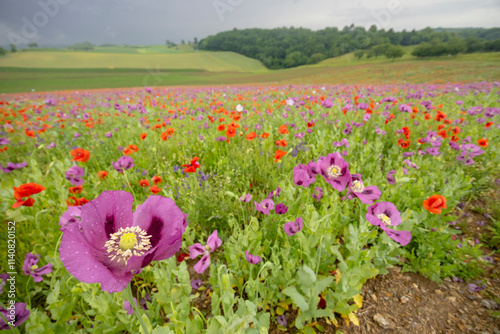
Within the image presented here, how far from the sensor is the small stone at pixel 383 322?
1712 mm

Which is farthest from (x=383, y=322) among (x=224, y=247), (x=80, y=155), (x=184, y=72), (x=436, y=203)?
(x=184, y=72)

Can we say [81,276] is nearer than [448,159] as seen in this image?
Yes

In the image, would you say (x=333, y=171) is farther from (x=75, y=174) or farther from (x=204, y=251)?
(x=75, y=174)

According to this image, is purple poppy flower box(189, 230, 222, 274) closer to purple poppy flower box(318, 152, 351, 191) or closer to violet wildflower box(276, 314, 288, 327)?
violet wildflower box(276, 314, 288, 327)

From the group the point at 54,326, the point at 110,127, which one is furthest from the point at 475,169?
the point at 110,127

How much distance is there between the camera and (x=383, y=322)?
5.68 ft

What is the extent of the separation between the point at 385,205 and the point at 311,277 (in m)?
0.75

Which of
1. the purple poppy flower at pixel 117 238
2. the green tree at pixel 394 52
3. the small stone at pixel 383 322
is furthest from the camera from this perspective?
the green tree at pixel 394 52

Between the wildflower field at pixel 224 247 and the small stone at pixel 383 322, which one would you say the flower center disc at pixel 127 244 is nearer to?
the wildflower field at pixel 224 247

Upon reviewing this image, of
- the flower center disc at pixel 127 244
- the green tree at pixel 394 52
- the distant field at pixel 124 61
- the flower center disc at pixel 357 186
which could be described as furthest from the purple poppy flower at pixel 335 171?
the green tree at pixel 394 52

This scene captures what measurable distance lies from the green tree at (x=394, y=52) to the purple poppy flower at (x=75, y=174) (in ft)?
192

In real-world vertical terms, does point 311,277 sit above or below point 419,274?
above

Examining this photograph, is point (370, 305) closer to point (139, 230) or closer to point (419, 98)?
point (139, 230)

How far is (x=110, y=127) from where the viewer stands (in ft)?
19.9
